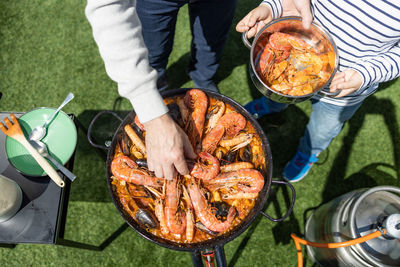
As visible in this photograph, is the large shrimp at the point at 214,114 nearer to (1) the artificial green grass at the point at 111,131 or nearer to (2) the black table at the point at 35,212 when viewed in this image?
(2) the black table at the point at 35,212

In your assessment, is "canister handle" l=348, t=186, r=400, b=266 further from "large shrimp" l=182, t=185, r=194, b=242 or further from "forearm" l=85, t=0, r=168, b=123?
"forearm" l=85, t=0, r=168, b=123

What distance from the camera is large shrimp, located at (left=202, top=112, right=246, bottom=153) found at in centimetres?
172

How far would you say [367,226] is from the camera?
68.5 inches

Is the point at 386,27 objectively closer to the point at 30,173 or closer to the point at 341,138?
the point at 341,138

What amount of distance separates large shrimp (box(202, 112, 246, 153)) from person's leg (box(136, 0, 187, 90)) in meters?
0.86

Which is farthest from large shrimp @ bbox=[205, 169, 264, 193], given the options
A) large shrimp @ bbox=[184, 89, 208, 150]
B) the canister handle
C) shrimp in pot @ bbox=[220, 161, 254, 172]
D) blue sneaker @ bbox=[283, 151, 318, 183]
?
blue sneaker @ bbox=[283, 151, 318, 183]

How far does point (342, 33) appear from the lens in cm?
160

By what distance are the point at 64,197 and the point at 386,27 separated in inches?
86.5

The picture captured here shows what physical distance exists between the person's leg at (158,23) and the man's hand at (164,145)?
965mm

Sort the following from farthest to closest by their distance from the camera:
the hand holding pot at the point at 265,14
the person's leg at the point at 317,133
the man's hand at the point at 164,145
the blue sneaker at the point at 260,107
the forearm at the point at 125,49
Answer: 1. the blue sneaker at the point at 260,107
2. the person's leg at the point at 317,133
3. the hand holding pot at the point at 265,14
4. the man's hand at the point at 164,145
5. the forearm at the point at 125,49

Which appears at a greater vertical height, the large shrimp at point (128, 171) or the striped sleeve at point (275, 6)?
the striped sleeve at point (275, 6)

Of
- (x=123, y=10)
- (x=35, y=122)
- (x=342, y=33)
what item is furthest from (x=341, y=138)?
(x=35, y=122)

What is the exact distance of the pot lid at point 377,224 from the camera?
5.37ft

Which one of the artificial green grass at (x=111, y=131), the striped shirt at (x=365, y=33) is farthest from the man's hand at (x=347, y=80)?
the artificial green grass at (x=111, y=131)
